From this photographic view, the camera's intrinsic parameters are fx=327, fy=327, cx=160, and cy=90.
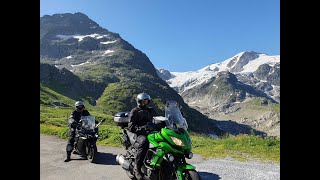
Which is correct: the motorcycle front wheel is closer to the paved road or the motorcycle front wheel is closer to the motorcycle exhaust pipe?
the paved road

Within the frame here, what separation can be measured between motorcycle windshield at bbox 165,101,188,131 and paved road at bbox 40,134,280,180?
337cm

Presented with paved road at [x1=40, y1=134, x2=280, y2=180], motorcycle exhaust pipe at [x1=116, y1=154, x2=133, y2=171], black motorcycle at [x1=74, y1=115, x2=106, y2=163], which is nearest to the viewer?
motorcycle exhaust pipe at [x1=116, y1=154, x2=133, y2=171]

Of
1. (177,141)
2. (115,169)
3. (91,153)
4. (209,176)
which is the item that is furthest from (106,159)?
(177,141)

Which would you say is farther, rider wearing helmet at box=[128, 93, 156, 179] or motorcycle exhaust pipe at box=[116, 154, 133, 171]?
motorcycle exhaust pipe at box=[116, 154, 133, 171]

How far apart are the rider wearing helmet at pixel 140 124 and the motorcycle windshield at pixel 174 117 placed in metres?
0.84

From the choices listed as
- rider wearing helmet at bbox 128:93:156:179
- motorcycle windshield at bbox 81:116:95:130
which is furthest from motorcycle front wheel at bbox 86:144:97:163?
rider wearing helmet at bbox 128:93:156:179

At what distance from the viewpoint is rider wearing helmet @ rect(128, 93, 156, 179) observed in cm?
958

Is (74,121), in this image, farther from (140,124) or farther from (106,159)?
(140,124)

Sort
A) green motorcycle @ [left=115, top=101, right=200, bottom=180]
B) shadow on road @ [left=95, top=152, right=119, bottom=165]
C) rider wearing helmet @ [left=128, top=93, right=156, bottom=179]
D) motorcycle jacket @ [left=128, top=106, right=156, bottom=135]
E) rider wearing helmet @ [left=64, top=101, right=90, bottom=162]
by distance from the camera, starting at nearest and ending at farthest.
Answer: green motorcycle @ [left=115, top=101, right=200, bottom=180] → rider wearing helmet @ [left=128, top=93, right=156, bottom=179] → motorcycle jacket @ [left=128, top=106, right=156, bottom=135] → shadow on road @ [left=95, top=152, right=119, bottom=165] → rider wearing helmet @ [left=64, top=101, right=90, bottom=162]

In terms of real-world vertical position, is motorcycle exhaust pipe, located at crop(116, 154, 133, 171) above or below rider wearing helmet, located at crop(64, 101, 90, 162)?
below

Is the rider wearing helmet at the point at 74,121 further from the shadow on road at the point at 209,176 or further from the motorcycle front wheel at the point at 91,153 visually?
the shadow on road at the point at 209,176
